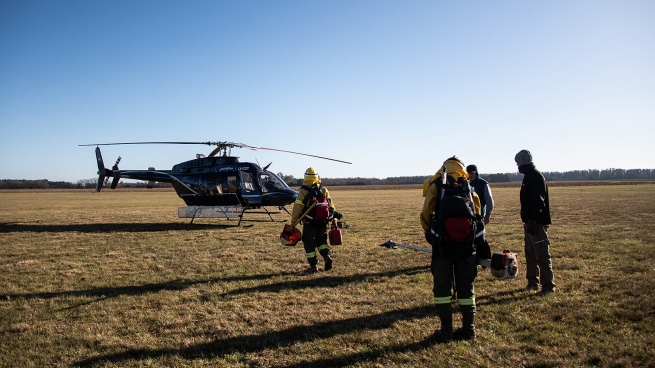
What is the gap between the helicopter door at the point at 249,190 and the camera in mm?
15766

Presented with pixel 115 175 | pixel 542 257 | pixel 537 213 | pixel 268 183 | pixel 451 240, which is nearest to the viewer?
pixel 451 240

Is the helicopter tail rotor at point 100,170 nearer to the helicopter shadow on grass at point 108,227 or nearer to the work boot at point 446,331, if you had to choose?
the helicopter shadow on grass at point 108,227

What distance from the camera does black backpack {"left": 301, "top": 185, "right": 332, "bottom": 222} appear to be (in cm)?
794

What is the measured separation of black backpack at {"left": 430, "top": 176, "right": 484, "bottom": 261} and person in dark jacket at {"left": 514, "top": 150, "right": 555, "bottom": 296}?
205 centimetres

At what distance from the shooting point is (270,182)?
53.2ft

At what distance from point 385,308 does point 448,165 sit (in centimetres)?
232

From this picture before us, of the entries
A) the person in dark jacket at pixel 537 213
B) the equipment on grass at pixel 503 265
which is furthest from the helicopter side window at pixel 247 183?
the equipment on grass at pixel 503 265

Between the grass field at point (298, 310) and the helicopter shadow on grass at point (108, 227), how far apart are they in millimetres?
4600

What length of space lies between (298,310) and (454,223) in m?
2.66

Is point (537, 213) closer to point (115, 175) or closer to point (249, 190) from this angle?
point (249, 190)

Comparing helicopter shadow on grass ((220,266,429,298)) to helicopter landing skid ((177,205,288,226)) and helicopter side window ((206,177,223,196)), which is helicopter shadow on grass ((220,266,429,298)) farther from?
helicopter side window ((206,177,223,196))

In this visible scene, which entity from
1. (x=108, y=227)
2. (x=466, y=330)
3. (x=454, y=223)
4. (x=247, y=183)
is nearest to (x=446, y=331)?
(x=466, y=330)

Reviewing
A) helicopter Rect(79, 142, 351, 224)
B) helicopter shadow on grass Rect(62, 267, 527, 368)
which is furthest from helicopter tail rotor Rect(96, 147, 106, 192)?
helicopter shadow on grass Rect(62, 267, 527, 368)

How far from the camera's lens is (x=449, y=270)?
4629 mm
